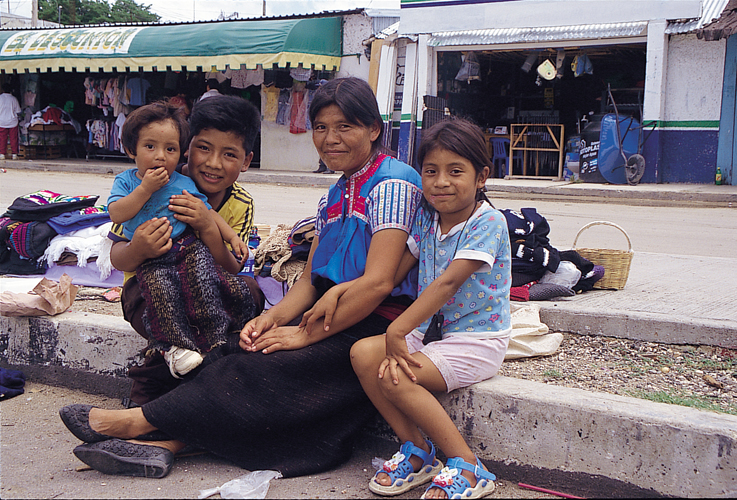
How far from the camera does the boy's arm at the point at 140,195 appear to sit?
96.3 inches

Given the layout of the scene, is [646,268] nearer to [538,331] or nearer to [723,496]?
[538,331]

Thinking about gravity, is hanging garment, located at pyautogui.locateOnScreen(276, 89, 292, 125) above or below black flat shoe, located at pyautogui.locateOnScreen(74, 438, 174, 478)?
above

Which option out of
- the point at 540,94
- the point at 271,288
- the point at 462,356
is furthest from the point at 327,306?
the point at 540,94

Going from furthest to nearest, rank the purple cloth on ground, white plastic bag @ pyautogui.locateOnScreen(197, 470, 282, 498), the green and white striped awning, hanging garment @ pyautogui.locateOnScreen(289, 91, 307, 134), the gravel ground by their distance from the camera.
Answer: hanging garment @ pyautogui.locateOnScreen(289, 91, 307, 134), the green and white striped awning, the purple cloth on ground, the gravel ground, white plastic bag @ pyautogui.locateOnScreen(197, 470, 282, 498)

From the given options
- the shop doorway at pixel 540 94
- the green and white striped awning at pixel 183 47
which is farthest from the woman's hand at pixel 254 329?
the green and white striped awning at pixel 183 47

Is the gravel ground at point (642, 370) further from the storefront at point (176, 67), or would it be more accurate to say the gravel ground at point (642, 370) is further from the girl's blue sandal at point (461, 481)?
the storefront at point (176, 67)

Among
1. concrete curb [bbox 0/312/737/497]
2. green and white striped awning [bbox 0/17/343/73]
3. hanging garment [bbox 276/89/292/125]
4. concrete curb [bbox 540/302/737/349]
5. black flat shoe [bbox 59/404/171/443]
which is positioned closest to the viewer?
concrete curb [bbox 0/312/737/497]

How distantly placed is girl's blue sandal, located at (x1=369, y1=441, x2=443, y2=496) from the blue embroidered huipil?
60cm

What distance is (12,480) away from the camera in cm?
233

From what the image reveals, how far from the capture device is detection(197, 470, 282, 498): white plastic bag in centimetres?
216

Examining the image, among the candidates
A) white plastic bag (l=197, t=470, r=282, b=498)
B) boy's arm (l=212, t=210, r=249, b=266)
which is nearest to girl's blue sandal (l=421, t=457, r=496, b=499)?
white plastic bag (l=197, t=470, r=282, b=498)

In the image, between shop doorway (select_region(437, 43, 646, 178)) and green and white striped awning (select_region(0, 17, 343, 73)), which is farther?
green and white striped awning (select_region(0, 17, 343, 73))

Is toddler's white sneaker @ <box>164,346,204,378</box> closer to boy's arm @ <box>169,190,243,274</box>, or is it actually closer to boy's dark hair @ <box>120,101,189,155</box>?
boy's arm @ <box>169,190,243,274</box>

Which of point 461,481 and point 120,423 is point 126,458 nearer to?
point 120,423
